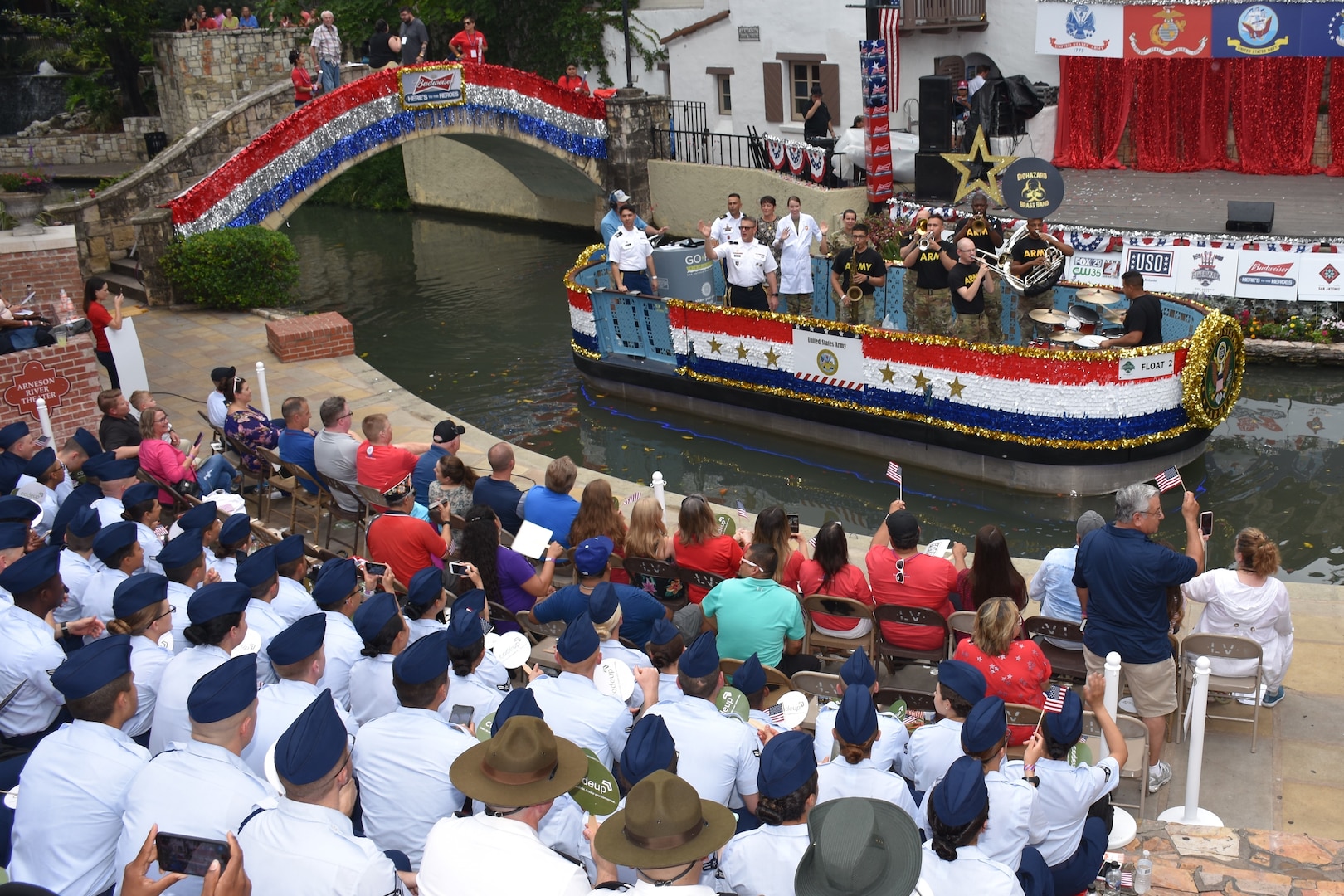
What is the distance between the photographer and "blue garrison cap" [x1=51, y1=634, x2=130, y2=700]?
4711 mm

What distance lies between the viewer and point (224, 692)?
4.55 metres

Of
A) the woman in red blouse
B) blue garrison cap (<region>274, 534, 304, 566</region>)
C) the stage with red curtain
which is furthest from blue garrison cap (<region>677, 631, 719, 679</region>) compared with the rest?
the stage with red curtain

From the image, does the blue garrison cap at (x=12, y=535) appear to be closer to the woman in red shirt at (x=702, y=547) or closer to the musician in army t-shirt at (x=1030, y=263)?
the woman in red shirt at (x=702, y=547)

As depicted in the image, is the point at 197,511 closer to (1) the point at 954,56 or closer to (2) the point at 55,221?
(2) the point at 55,221

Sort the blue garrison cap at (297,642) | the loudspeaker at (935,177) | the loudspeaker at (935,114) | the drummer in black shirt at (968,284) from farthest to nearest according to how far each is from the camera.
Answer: the loudspeaker at (935,177), the loudspeaker at (935,114), the drummer in black shirt at (968,284), the blue garrison cap at (297,642)

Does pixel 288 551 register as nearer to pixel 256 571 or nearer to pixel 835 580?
pixel 256 571

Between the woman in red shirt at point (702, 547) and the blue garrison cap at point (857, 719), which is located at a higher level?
the blue garrison cap at point (857, 719)

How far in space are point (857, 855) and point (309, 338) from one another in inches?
520

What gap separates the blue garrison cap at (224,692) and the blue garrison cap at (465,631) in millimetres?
961

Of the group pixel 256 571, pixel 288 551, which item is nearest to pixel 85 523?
pixel 288 551

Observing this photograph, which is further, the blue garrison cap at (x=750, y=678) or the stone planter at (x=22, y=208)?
the stone planter at (x=22, y=208)

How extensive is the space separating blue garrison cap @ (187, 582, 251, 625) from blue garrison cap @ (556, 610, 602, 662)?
4.67ft

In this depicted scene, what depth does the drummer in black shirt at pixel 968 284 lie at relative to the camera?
12.1 metres

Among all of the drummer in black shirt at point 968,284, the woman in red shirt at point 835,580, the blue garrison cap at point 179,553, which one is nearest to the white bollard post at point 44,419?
the blue garrison cap at point 179,553
